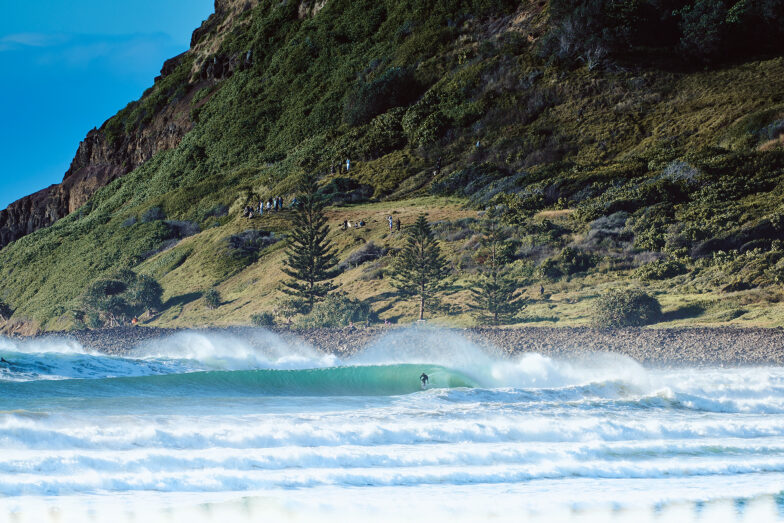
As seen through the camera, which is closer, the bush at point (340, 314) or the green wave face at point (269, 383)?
the green wave face at point (269, 383)

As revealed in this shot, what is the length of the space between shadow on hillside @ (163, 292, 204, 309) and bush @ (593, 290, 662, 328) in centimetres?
2776

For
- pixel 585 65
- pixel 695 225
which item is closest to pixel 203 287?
pixel 695 225

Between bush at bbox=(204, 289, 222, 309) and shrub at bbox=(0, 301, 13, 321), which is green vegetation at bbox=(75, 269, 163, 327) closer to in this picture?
bush at bbox=(204, 289, 222, 309)

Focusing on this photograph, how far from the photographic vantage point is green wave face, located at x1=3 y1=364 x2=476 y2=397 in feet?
55.9

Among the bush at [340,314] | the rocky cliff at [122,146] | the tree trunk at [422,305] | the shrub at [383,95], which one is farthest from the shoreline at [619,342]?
the rocky cliff at [122,146]

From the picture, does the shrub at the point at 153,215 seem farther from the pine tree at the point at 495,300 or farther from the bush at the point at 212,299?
the pine tree at the point at 495,300

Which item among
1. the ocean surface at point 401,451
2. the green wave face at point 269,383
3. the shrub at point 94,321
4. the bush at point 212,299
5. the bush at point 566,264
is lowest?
the ocean surface at point 401,451

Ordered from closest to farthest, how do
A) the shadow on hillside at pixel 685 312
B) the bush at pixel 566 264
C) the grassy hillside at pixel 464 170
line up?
the shadow on hillside at pixel 685 312
the grassy hillside at pixel 464 170
the bush at pixel 566 264

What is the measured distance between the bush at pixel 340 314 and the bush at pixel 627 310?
1221cm

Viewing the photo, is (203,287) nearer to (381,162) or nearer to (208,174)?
(381,162)

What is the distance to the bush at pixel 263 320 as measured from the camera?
125 feet

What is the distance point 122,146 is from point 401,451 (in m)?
105

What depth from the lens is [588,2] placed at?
6209 cm

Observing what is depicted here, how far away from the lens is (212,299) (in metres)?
44.4
